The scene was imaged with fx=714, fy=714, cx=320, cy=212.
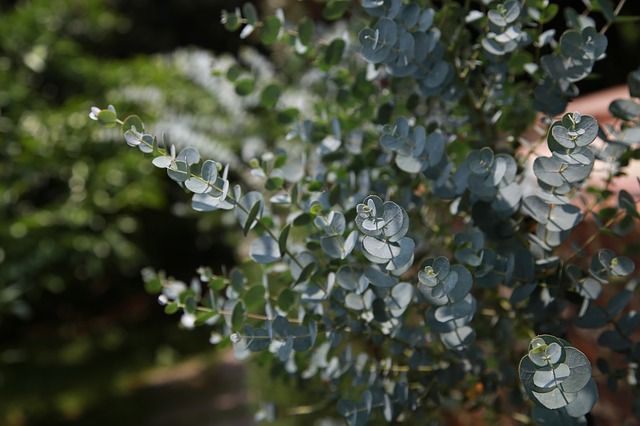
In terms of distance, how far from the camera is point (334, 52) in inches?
51.0

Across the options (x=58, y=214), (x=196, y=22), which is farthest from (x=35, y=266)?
(x=196, y=22)

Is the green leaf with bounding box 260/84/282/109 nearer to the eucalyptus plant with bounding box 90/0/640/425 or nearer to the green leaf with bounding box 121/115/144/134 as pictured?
the eucalyptus plant with bounding box 90/0/640/425

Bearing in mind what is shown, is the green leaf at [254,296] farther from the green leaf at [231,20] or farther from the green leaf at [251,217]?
the green leaf at [231,20]

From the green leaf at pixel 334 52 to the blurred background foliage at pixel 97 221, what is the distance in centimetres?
120

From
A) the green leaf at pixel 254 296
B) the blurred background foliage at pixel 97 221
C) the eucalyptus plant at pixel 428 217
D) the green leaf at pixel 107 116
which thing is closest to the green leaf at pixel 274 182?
the eucalyptus plant at pixel 428 217

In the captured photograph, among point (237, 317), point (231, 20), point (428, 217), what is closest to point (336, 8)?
point (231, 20)

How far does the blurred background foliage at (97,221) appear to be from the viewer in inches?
155

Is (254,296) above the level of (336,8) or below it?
below

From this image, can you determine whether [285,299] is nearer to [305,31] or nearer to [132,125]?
[132,125]

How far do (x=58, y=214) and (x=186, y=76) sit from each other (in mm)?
1759

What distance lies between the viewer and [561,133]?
801mm

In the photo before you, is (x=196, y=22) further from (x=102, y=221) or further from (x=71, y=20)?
(x=102, y=221)

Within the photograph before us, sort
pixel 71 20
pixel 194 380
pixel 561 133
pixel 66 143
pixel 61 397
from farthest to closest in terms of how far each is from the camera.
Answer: pixel 194 380, pixel 71 20, pixel 61 397, pixel 66 143, pixel 561 133

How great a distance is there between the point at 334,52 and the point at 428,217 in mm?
409
